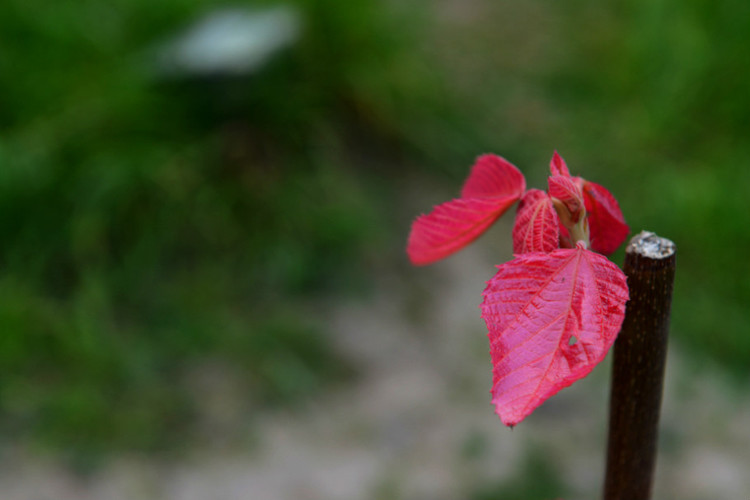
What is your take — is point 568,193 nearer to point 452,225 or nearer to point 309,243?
point 452,225

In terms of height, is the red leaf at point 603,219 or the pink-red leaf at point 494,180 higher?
the pink-red leaf at point 494,180

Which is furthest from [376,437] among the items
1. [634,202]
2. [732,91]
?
[732,91]

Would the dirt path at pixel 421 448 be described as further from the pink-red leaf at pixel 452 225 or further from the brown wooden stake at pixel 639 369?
the pink-red leaf at pixel 452 225

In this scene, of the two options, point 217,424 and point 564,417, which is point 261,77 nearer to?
point 217,424

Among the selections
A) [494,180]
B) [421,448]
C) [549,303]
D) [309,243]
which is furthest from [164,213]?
[549,303]

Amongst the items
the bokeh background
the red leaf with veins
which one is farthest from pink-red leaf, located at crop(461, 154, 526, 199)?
the bokeh background

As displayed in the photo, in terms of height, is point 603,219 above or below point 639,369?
above

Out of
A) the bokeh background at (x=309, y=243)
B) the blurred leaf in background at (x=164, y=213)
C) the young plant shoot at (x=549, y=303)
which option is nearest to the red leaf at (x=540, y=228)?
the young plant shoot at (x=549, y=303)
